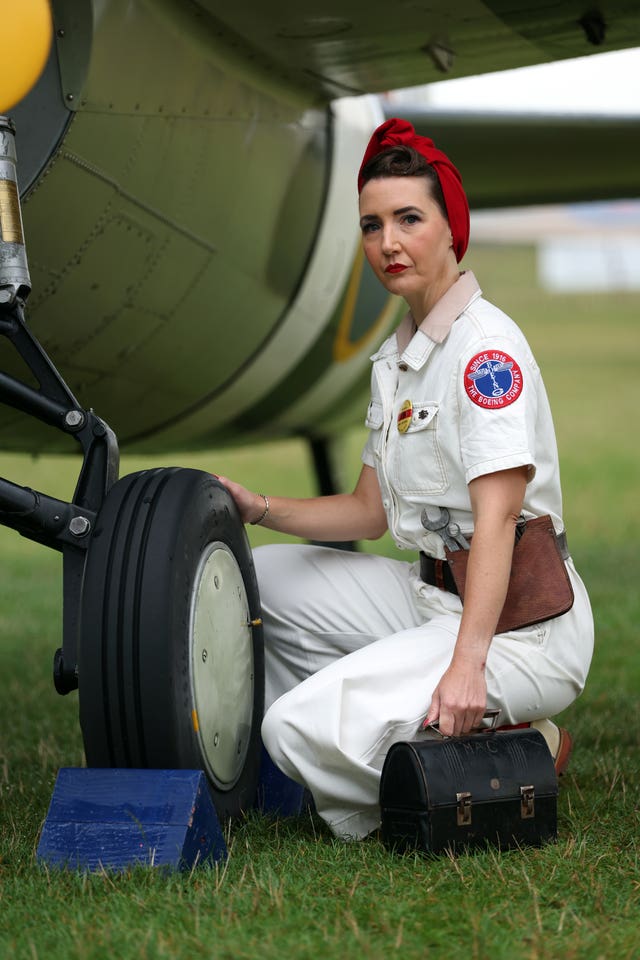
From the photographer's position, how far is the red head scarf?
2.60 metres

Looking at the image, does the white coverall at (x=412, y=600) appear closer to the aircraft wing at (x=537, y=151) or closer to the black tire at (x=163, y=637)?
the black tire at (x=163, y=637)

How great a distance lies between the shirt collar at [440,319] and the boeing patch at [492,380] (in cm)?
14

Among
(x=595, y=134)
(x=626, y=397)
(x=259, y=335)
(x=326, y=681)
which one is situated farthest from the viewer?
(x=626, y=397)

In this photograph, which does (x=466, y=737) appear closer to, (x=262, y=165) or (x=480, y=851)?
(x=480, y=851)

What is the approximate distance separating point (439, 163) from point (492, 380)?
0.47 m

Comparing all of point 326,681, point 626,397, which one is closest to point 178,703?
point 326,681

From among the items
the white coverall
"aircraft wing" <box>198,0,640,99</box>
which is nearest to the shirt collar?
the white coverall

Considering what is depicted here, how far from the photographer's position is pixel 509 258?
5328 centimetres

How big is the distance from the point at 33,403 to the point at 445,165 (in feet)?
3.20

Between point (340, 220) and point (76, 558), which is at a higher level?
point (340, 220)

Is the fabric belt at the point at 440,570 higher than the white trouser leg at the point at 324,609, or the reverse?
the fabric belt at the point at 440,570

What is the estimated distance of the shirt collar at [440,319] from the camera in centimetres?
266

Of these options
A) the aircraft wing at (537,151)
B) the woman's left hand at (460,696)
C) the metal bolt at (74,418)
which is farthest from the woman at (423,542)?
the aircraft wing at (537,151)

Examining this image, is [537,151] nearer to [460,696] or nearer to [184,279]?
[184,279]
